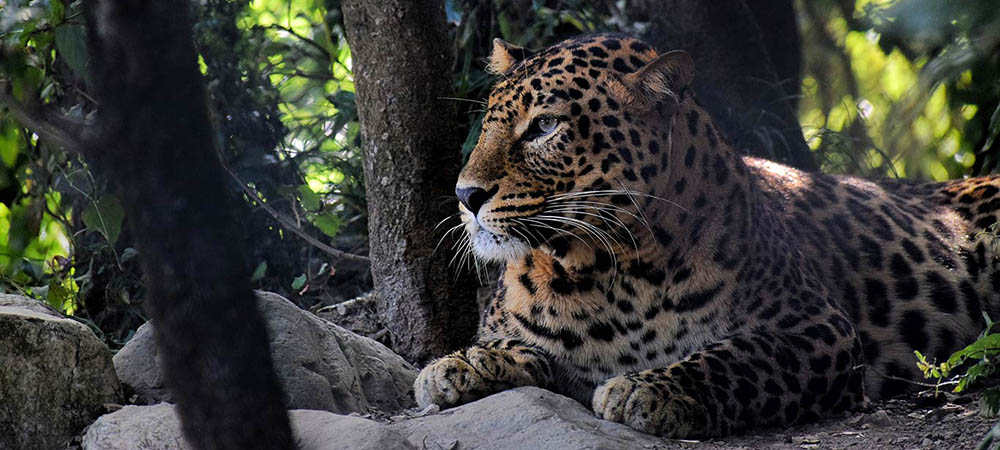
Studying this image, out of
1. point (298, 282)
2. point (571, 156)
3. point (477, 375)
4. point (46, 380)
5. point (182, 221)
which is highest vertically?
point (571, 156)

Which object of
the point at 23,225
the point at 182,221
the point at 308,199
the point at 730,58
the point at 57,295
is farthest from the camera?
the point at 730,58

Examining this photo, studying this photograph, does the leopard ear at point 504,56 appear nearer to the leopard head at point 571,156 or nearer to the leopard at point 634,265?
the leopard at point 634,265

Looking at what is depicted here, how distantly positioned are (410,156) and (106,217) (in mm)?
1843

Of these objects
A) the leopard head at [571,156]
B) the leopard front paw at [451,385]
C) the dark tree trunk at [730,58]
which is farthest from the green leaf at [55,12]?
the dark tree trunk at [730,58]

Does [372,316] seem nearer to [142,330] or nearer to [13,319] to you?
[142,330]

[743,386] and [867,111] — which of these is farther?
[867,111]

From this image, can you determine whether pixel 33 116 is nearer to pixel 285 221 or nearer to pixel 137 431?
pixel 285 221

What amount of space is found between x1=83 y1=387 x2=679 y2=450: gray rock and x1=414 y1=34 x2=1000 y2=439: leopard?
236 millimetres

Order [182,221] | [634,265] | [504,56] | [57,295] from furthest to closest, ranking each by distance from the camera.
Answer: [57,295] → [504,56] → [634,265] → [182,221]

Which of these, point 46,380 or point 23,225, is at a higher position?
point 23,225

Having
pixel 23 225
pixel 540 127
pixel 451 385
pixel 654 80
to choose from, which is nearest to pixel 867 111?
pixel 654 80

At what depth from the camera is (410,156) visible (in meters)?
5.62

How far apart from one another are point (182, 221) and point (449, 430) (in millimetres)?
2145

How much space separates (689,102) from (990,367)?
1738mm
